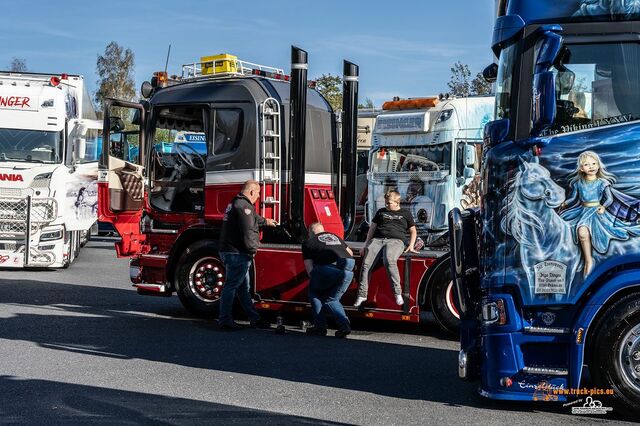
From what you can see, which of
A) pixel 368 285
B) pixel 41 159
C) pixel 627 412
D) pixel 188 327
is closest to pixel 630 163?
pixel 627 412

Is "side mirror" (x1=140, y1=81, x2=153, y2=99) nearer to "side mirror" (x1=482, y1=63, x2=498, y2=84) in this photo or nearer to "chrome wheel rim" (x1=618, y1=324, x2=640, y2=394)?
"side mirror" (x1=482, y1=63, x2=498, y2=84)

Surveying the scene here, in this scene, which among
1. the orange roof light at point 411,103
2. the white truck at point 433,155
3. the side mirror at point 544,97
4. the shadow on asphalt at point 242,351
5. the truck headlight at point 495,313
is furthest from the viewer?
the orange roof light at point 411,103

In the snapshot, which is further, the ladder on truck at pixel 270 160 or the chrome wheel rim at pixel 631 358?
the ladder on truck at pixel 270 160

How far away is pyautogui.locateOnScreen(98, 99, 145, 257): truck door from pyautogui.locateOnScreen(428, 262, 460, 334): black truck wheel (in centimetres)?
484

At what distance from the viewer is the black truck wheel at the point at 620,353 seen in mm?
7277

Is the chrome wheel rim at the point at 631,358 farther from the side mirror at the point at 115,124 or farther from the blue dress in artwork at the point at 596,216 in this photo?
the side mirror at the point at 115,124

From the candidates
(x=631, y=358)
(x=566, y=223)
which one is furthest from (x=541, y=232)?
(x=631, y=358)

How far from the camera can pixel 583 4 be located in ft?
24.4

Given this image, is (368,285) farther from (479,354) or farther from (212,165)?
(479,354)

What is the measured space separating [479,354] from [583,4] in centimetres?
295

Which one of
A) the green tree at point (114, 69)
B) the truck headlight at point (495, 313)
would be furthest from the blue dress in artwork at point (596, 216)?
the green tree at point (114, 69)

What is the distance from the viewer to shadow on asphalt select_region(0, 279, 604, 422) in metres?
8.80

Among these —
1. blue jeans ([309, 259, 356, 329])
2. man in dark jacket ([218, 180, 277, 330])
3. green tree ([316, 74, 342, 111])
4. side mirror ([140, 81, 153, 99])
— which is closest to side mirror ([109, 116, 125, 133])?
side mirror ([140, 81, 153, 99])

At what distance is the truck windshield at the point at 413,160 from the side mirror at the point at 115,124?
20.8 feet
